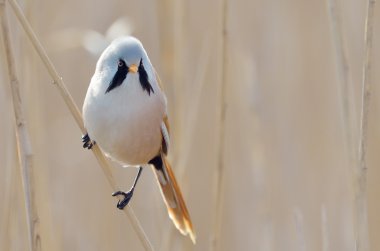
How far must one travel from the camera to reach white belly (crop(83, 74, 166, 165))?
1979mm

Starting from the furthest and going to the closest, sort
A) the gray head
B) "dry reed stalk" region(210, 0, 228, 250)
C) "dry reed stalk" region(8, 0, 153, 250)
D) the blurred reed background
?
the blurred reed background
"dry reed stalk" region(210, 0, 228, 250)
the gray head
"dry reed stalk" region(8, 0, 153, 250)

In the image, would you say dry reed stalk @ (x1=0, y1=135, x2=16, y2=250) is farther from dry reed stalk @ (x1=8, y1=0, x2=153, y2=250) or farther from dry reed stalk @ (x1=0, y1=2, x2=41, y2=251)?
dry reed stalk @ (x1=0, y1=2, x2=41, y2=251)

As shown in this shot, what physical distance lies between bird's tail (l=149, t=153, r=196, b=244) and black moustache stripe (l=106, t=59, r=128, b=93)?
393 mm

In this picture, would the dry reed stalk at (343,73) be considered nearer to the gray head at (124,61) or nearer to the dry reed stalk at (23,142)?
the gray head at (124,61)

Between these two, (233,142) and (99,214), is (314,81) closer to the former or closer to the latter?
(233,142)

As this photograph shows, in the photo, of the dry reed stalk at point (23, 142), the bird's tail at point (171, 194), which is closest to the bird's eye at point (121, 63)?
the dry reed stalk at point (23, 142)

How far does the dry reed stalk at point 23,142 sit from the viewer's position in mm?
1689

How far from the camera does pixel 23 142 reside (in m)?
1.72

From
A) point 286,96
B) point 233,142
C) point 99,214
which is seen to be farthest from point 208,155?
point 99,214

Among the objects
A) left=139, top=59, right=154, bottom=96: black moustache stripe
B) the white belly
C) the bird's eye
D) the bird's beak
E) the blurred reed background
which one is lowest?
the blurred reed background

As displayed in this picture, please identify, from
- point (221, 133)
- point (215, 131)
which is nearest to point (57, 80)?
point (221, 133)

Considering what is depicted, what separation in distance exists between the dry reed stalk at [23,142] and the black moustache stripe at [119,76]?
308 mm

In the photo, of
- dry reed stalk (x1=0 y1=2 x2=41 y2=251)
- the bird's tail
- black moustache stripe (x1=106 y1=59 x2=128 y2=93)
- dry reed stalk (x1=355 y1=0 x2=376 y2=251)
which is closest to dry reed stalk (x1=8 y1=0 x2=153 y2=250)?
dry reed stalk (x1=0 y1=2 x2=41 y2=251)

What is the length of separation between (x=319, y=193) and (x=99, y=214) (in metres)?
0.93
